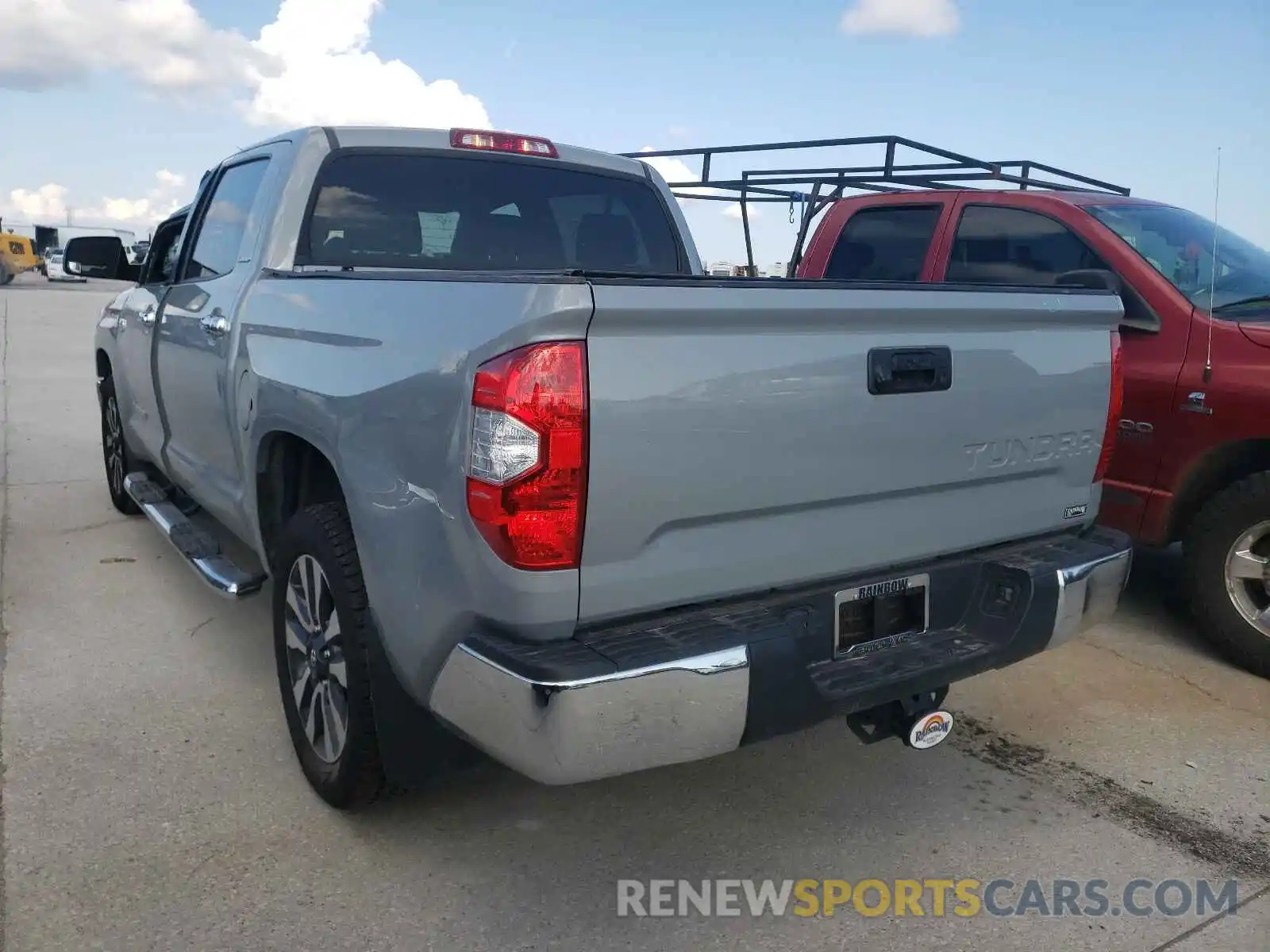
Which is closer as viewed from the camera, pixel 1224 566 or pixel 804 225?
pixel 1224 566

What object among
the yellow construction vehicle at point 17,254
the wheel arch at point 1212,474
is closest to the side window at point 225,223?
the wheel arch at point 1212,474

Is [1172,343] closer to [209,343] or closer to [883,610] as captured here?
[883,610]

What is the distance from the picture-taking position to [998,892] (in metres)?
2.67

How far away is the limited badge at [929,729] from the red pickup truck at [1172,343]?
164 centimetres

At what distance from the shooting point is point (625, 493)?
7.08 ft

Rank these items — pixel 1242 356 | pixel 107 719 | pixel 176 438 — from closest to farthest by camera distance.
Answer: pixel 107 719, pixel 1242 356, pixel 176 438

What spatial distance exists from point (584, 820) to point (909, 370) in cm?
152

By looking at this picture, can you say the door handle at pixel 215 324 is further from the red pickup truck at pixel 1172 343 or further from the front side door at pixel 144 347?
the red pickup truck at pixel 1172 343

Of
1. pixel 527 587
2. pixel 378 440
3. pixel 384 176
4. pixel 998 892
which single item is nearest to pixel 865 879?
pixel 998 892

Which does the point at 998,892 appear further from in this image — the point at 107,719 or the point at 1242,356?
the point at 107,719

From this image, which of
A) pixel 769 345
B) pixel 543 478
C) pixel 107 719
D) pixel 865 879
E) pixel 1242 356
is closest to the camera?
pixel 543 478

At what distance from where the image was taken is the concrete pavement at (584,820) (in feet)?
8.20

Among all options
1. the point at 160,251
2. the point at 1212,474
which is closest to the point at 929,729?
the point at 1212,474

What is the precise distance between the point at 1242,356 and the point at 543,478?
10.5 feet
